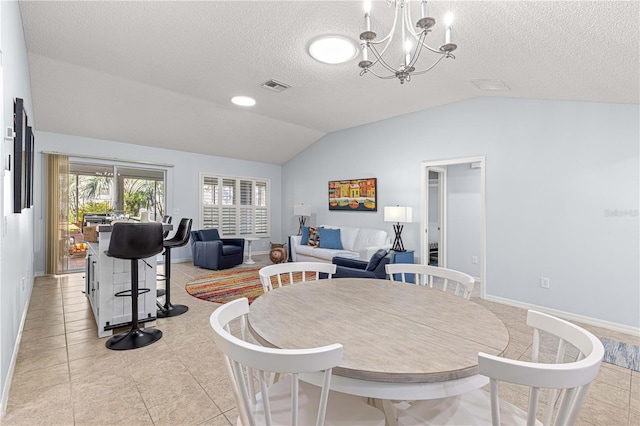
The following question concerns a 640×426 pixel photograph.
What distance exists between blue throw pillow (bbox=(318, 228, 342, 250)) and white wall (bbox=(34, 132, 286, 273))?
2.43 meters

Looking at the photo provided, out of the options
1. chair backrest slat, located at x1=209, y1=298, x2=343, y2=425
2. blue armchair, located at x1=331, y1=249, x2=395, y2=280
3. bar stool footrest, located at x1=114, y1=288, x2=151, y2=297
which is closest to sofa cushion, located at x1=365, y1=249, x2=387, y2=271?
blue armchair, located at x1=331, y1=249, x2=395, y2=280

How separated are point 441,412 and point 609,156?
3.57 meters

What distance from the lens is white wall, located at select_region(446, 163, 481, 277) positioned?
16.8 feet

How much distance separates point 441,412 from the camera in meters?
1.15

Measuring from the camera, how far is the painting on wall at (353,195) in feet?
19.2

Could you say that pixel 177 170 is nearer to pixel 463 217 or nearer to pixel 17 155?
pixel 17 155

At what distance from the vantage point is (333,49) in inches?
113

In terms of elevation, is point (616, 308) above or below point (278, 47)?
below

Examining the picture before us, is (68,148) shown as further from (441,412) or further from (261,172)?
(441,412)

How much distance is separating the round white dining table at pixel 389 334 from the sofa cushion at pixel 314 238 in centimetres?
440

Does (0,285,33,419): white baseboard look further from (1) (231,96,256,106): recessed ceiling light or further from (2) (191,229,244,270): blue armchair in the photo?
(1) (231,96,256,106): recessed ceiling light

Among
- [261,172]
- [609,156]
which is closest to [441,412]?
[609,156]

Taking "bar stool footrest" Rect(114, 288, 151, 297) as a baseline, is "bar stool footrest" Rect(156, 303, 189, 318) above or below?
below

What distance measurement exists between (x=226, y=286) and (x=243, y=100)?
9.35ft
